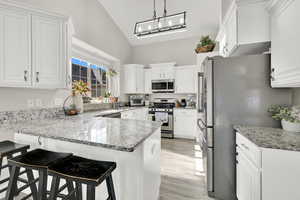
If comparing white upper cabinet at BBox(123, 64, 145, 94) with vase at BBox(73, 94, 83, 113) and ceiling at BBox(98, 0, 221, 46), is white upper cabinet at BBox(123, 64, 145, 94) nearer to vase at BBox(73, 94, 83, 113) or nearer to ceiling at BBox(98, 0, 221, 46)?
ceiling at BBox(98, 0, 221, 46)

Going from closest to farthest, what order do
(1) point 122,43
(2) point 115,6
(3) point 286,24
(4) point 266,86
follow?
(3) point 286,24 → (4) point 266,86 → (2) point 115,6 → (1) point 122,43

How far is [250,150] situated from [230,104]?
60 cm

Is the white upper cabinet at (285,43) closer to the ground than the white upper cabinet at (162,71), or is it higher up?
closer to the ground

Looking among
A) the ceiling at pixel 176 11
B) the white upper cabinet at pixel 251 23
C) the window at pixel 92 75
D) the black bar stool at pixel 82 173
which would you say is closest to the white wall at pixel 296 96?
the white upper cabinet at pixel 251 23

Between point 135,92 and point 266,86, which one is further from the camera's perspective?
point 135,92

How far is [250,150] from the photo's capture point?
1214mm

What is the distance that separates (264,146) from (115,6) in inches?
167

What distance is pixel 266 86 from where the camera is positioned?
1566 millimetres

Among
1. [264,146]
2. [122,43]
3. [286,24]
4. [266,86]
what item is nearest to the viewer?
[264,146]

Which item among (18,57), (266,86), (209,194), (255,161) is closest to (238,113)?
(266,86)

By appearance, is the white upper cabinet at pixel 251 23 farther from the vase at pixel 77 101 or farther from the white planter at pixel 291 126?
the vase at pixel 77 101

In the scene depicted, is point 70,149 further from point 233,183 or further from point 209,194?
point 233,183

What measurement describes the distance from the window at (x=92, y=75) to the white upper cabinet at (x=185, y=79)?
2.22 meters

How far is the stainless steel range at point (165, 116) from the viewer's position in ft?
13.7
